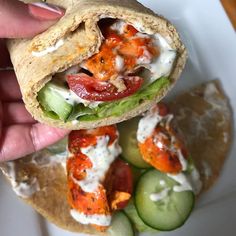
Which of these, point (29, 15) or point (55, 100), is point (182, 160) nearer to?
point (55, 100)

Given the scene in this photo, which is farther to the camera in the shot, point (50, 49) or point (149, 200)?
point (149, 200)

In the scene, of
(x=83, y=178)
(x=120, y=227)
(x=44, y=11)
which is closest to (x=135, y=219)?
(x=120, y=227)

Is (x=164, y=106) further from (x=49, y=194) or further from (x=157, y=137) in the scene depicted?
(x=49, y=194)

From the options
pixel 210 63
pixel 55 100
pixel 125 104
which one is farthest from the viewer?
pixel 210 63

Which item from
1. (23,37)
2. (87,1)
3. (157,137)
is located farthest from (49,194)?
(87,1)

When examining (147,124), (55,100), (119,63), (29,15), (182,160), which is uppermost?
(29,15)

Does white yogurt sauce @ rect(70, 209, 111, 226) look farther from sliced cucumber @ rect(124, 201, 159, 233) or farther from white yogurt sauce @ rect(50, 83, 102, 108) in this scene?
white yogurt sauce @ rect(50, 83, 102, 108)
